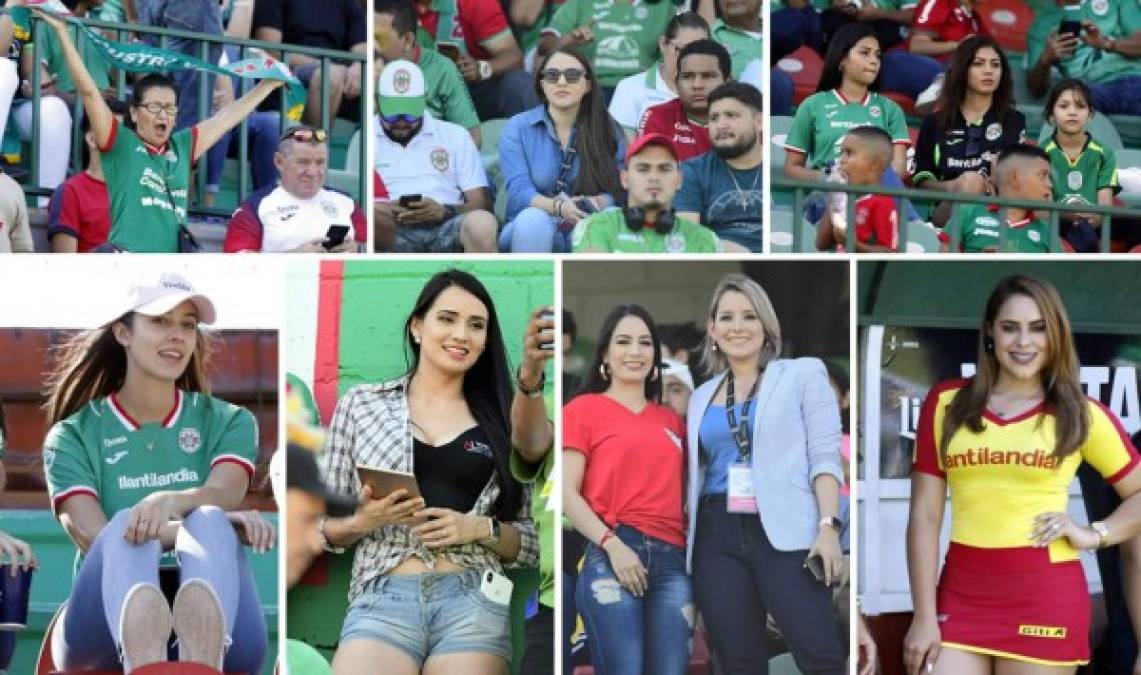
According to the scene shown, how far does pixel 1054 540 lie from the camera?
7.31 m

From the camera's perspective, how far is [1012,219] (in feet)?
26.6

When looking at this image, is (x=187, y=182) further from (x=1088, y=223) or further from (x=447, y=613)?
(x=1088, y=223)

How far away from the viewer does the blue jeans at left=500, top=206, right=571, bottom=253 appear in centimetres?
773

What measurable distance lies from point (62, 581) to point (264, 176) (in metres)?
1.60

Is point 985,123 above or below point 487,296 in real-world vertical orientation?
above

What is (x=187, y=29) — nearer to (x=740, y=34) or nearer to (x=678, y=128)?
(x=678, y=128)

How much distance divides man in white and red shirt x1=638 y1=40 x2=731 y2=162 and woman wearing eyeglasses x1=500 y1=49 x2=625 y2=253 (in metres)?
0.15

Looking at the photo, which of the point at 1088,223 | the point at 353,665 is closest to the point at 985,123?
the point at 1088,223

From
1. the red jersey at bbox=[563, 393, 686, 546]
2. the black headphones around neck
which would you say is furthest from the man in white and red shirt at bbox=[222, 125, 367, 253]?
the red jersey at bbox=[563, 393, 686, 546]

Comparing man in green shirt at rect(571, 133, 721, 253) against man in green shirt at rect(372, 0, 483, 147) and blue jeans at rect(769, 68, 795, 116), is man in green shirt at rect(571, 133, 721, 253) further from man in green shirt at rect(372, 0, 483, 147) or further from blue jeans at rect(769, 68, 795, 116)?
blue jeans at rect(769, 68, 795, 116)

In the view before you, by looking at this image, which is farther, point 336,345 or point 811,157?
point 811,157

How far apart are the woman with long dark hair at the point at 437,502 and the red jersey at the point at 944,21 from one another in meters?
2.58

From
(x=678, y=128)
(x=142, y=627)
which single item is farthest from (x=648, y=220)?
(x=142, y=627)

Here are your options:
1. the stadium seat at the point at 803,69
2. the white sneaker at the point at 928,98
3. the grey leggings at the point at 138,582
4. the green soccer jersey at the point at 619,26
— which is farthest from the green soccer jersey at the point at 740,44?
the grey leggings at the point at 138,582
